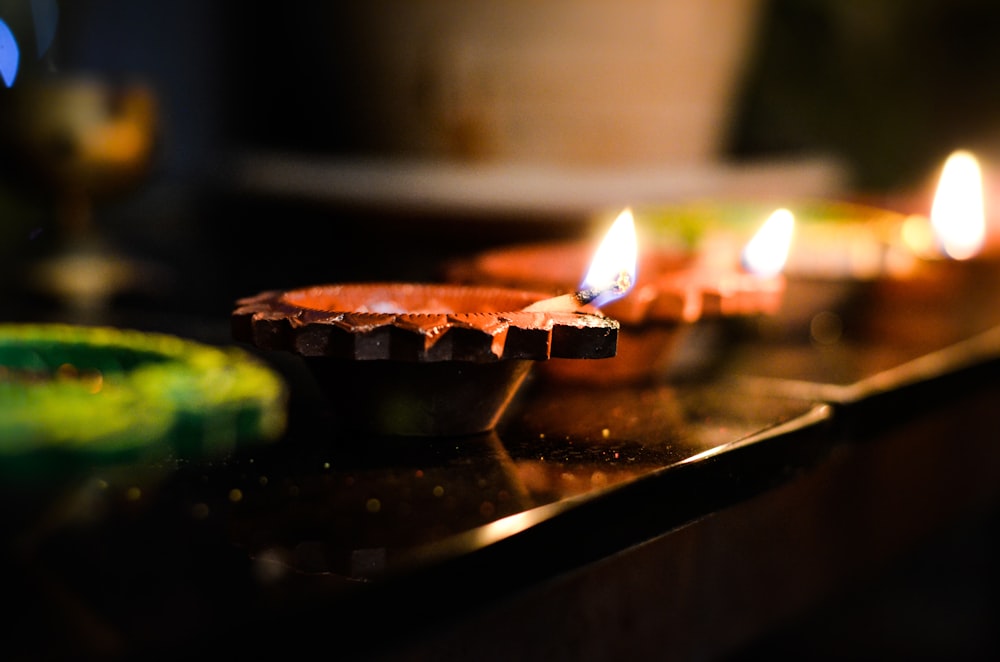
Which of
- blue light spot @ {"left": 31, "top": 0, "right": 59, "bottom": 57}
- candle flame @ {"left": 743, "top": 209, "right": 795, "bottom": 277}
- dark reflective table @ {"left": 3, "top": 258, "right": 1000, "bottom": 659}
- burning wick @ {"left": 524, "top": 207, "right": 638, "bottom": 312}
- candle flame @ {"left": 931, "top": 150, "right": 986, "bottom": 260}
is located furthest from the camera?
blue light spot @ {"left": 31, "top": 0, "right": 59, "bottom": 57}

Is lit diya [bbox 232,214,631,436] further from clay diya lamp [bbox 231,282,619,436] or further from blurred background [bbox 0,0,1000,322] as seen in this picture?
blurred background [bbox 0,0,1000,322]

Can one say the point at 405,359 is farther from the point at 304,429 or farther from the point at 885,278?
Answer: the point at 885,278

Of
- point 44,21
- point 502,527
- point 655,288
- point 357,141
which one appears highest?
point 44,21

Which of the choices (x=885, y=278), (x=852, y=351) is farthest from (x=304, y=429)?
(x=885, y=278)

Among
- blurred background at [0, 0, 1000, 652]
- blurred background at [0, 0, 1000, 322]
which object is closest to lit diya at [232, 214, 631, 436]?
blurred background at [0, 0, 1000, 652]

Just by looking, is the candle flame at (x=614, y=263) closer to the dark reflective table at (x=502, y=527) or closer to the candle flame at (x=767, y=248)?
the dark reflective table at (x=502, y=527)

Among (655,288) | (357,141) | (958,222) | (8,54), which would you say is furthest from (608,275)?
(8,54)

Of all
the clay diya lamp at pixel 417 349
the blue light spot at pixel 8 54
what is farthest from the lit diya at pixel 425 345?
the blue light spot at pixel 8 54

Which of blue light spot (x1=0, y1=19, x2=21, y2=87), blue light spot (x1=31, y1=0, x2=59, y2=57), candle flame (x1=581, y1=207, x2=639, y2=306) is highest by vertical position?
blue light spot (x1=31, y1=0, x2=59, y2=57)

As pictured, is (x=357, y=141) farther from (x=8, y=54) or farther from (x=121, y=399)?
(x=121, y=399)
